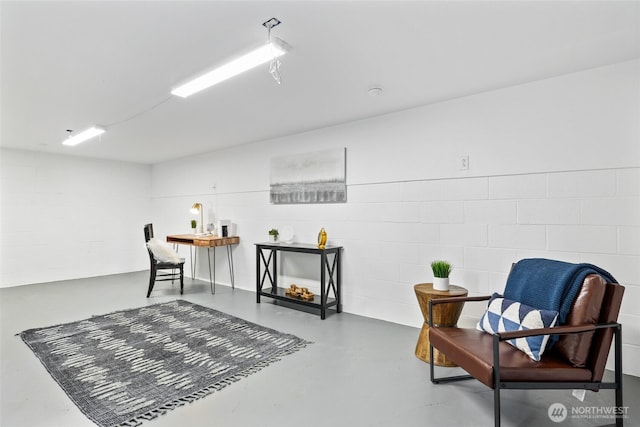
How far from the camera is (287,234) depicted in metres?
4.55

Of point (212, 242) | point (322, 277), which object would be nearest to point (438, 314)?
point (322, 277)

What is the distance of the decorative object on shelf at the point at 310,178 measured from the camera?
13.4 feet

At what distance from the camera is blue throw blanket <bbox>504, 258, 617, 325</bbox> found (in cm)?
192

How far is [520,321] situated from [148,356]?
9.17ft

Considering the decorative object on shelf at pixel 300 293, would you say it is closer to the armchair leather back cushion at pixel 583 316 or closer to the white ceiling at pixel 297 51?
the white ceiling at pixel 297 51

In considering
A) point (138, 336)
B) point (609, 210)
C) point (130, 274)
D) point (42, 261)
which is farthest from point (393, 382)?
point (42, 261)

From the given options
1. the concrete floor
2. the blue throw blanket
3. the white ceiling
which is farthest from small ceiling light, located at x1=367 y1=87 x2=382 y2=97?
the concrete floor

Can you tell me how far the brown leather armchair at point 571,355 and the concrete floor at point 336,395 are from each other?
0.33 metres

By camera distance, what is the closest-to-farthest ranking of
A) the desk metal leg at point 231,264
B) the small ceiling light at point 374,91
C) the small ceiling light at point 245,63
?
the small ceiling light at point 245,63 < the small ceiling light at point 374,91 < the desk metal leg at point 231,264

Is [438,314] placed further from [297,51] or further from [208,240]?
[208,240]

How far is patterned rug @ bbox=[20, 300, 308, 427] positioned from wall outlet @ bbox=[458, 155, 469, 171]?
7.30 ft

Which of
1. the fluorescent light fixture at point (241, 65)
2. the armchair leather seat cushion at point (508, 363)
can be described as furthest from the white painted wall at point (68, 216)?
the armchair leather seat cushion at point (508, 363)

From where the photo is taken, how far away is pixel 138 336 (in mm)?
3191

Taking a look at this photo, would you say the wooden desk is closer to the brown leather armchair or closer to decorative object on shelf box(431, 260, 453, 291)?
decorative object on shelf box(431, 260, 453, 291)
